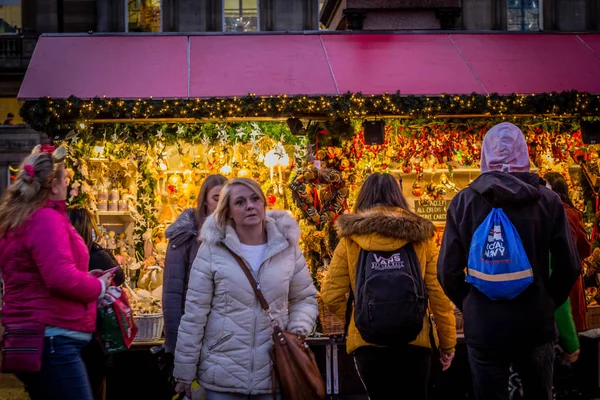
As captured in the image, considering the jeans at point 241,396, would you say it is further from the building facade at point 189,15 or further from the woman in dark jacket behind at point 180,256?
the building facade at point 189,15

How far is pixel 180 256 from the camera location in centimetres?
530

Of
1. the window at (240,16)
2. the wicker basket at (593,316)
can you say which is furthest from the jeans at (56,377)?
the window at (240,16)

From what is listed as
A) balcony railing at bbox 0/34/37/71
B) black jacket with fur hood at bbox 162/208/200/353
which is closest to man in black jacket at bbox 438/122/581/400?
black jacket with fur hood at bbox 162/208/200/353

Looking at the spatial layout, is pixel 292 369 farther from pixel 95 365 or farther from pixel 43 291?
pixel 95 365

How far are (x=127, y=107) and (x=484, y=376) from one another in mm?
5353

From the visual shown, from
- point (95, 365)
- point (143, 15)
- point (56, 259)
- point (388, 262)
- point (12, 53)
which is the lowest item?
point (95, 365)

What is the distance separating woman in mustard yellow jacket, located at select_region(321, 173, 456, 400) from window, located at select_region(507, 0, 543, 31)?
382 inches

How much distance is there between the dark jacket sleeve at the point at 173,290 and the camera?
512 centimetres

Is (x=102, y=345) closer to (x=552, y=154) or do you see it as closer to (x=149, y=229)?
(x=149, y=229)

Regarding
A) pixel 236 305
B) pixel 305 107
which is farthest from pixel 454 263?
pixel 305 107

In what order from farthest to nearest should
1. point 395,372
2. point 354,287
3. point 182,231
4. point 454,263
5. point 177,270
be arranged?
point 182,231, point 177,270, point 354,287, point 395,372, point 454,263

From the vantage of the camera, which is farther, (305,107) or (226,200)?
(305,107)

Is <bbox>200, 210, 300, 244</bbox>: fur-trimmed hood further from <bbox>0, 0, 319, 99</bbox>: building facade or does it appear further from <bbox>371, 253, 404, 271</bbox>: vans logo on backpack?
<bbox>0, 0, 319, 99</bbox>: building facade

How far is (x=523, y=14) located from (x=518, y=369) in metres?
11.0
